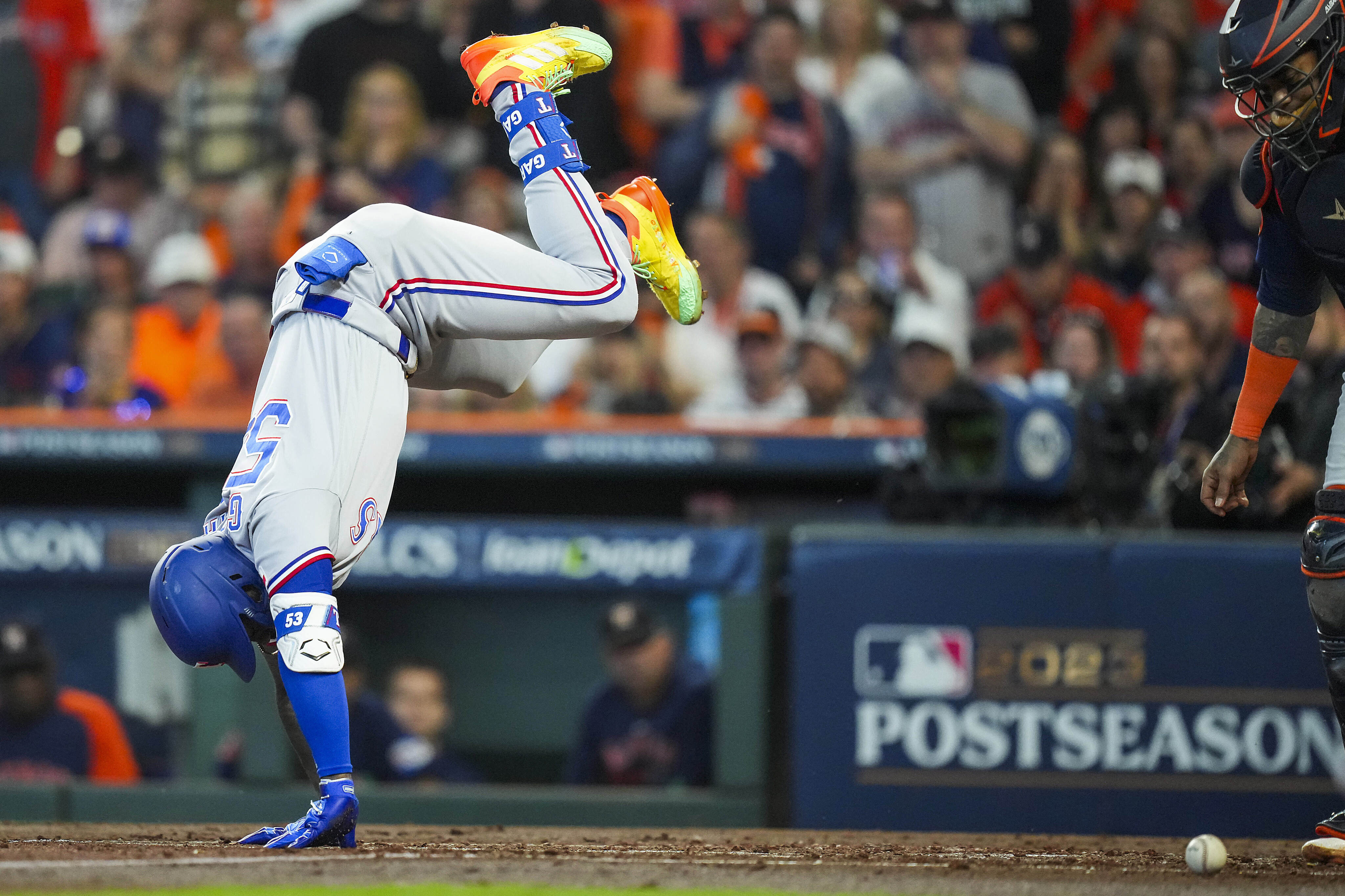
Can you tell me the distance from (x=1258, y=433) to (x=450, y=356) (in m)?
2.18

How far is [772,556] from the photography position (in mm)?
6570

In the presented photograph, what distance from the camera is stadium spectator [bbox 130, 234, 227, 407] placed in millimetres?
8523

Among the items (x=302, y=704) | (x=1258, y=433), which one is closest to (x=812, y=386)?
(x=1258, y=433)

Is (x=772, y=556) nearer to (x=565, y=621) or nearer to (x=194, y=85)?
(x=565, y=621)

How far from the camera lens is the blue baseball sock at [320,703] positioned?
4078 mm

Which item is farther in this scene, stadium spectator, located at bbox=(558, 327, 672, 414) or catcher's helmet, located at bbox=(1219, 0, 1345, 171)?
stadium spectator, located at bbox=(558, 327, 672, 414)

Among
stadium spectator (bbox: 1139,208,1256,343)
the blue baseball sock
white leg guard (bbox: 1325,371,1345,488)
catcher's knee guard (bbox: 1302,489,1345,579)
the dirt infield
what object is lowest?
the dirt infield

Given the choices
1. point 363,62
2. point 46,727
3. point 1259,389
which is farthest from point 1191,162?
point 46,727

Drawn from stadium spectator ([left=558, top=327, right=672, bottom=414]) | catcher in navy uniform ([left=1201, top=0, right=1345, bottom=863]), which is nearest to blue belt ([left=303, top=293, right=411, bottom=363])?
catcher in navy uniform ([left=1201, top=0, right=1345, bottom=863])

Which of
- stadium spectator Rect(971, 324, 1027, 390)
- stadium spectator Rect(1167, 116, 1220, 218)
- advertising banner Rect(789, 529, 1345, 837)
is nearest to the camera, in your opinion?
advertising banner Rect(789, 529, 1345, 837)

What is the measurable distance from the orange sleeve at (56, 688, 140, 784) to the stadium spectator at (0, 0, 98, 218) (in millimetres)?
4136

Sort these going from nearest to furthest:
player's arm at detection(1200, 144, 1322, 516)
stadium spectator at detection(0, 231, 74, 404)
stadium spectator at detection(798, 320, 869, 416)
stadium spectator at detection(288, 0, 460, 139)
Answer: player's arm at detection(1200, 144, 1322, 516), stadium spectator at detection(798, 320, 869, 416), stadium spectator at detection(0, 231, 74, 404), stadium spectator at detection(288, 0, 460, 139)

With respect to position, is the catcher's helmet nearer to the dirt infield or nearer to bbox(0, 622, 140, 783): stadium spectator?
the dirt infield

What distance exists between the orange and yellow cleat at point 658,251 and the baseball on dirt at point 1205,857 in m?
1.95
